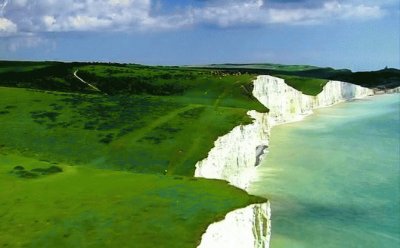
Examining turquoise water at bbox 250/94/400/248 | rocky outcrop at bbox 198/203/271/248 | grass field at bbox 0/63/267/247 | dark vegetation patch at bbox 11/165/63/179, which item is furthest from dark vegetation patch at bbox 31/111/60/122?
rocky outcrop at bbox 198/203/271/248

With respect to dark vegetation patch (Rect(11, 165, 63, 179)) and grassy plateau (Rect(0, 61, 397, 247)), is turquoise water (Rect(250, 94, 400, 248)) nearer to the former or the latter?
grassy plateau (Rect(0, 61, 397, 247))

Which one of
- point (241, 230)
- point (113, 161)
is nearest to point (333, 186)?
point (113, 161)

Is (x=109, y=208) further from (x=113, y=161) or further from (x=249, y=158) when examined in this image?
(x=249, y=158)

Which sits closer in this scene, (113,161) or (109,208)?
(109,208)

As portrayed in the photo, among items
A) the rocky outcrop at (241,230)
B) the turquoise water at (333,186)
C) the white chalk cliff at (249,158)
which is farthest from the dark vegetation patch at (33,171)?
Result: the turquoise water at (333,186)

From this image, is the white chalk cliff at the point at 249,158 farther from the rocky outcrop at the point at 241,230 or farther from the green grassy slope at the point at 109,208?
the green grassy slope at the point at 109,208

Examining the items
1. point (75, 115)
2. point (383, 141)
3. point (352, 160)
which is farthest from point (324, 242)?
point (383, 141)
